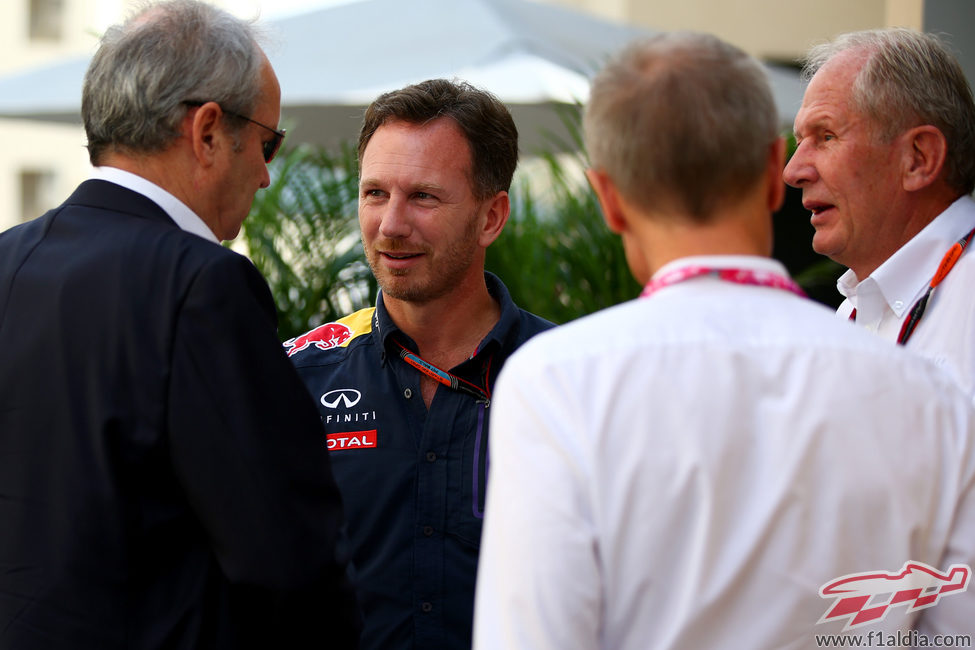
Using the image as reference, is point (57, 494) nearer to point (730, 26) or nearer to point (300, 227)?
point (300, 227)

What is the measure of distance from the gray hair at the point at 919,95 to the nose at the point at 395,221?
0.99 metres

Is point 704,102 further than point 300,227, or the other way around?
point 300,227

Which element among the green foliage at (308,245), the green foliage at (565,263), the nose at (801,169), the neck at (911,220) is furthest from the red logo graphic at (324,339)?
the green foliage at (308,245)

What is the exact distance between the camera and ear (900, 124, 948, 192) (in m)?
2.19

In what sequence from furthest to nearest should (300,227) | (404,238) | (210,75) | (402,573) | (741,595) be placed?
1. (300,227)
2. (404,238)
3. (402,573)
4. (210,75)
5. (741,595)

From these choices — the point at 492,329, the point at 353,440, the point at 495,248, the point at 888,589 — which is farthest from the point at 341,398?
the point at 495,248

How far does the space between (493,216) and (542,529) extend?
1.51 meters

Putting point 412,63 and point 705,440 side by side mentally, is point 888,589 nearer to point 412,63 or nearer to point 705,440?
point 705,440

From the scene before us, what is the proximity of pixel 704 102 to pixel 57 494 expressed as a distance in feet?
3.50

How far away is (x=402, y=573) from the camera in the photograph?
2221 mm

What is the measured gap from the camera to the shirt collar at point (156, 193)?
5.72 ft

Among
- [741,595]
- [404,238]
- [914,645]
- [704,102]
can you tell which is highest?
[704,102]

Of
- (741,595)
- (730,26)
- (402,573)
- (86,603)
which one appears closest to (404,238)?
(402,573)

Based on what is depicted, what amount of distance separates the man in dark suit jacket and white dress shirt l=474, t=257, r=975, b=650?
46 centimetres
